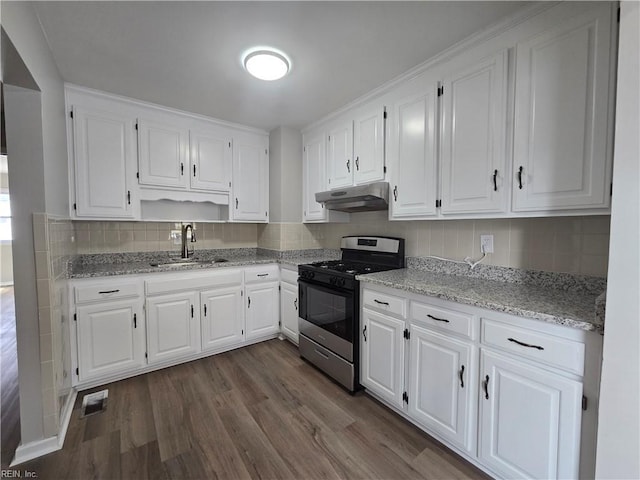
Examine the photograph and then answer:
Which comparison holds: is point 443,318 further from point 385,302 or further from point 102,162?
point 102,162

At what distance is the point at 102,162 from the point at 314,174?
A: 1908mm

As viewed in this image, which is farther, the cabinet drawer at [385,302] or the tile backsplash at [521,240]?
the cabinet drawer at [385,302]

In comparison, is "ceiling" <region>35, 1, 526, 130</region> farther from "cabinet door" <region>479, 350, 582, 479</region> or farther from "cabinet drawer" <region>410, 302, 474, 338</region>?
"cabinet door" <region>479, 350, 582, 479</region>

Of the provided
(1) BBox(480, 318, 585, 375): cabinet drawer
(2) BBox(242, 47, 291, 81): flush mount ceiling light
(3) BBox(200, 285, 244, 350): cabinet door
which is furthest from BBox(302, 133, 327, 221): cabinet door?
(1) BBox(480, 318, 585, 375): cabinet drawer

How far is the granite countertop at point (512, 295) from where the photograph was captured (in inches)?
44.8

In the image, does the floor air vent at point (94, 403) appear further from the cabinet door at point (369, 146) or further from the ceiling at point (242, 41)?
the cabinet door at point (369, 146)

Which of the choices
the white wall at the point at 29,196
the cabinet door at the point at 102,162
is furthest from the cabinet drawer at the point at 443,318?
the cabinet door at the point at 102,162

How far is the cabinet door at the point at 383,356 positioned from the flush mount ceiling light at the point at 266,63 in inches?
70.2

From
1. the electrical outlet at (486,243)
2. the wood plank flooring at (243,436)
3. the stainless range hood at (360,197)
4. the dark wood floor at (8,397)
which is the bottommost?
the wood plank flooring at (243,436)

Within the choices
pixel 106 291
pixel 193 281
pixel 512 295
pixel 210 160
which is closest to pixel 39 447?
pixel 106 291

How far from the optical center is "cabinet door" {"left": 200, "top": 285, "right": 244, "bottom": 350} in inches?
104

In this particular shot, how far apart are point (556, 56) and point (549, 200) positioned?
69 centimetres

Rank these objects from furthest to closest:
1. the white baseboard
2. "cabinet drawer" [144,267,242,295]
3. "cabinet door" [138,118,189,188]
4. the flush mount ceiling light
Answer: "cabinet door" [138,118,189,188] < "cabinet drawer" [144,267,242,295] < the flush mount ceiling light < the white baseboard

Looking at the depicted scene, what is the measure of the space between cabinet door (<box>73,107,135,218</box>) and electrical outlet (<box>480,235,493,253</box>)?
291 centimetres
